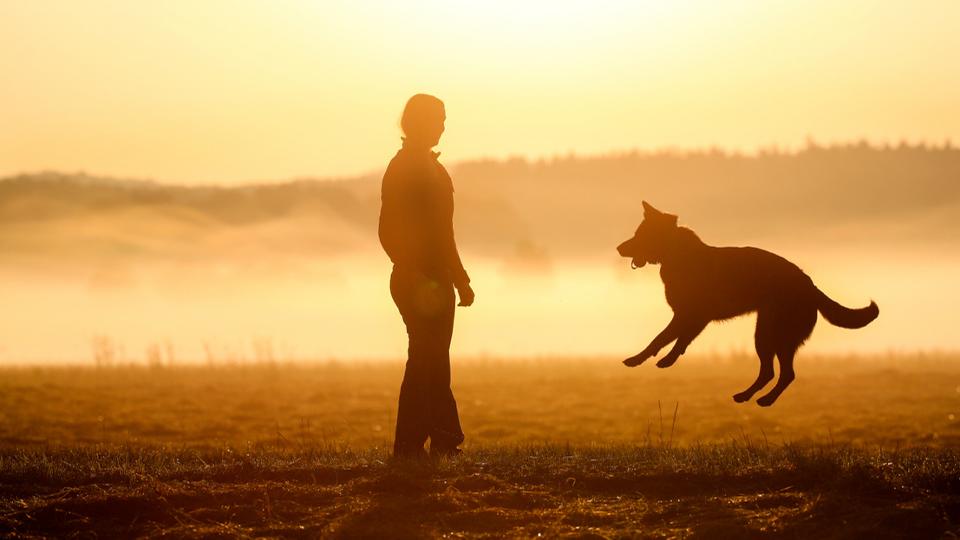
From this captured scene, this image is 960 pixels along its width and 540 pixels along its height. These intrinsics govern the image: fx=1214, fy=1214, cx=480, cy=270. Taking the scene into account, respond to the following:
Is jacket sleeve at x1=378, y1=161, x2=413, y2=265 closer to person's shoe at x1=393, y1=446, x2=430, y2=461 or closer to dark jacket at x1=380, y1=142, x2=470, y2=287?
dark jacket at x1=380, y1=142, x2=470, y2=287

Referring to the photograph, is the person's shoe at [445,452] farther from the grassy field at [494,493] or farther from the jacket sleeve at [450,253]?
the jacket sleeve at [450,253]

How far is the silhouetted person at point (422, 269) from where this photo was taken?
11.7 m

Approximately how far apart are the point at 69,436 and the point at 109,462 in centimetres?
2364

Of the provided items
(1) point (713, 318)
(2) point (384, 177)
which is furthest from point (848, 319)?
(2) point (384, 177)

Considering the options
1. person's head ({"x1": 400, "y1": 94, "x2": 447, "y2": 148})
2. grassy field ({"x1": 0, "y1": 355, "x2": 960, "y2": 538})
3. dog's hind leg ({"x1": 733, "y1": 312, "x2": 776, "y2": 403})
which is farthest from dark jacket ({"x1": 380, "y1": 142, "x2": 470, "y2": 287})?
dog's hind leg ({"x1": 733, "y1": 312, "x2": 776, "y2": 403})

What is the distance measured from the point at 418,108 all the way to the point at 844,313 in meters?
4.47

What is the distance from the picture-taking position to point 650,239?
11.5 m

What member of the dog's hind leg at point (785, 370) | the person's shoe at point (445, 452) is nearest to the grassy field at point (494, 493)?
the person's shoe at point (445, 452)

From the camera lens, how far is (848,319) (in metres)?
11.0

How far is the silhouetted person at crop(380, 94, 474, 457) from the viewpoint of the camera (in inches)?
462

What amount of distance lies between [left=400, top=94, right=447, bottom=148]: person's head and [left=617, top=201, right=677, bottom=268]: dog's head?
218cm

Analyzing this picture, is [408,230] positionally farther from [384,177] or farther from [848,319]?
[848,319]

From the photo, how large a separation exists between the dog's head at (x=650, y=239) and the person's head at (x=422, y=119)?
218 cm

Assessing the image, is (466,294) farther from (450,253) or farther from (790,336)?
(790,336)
